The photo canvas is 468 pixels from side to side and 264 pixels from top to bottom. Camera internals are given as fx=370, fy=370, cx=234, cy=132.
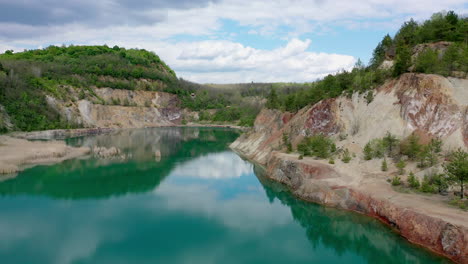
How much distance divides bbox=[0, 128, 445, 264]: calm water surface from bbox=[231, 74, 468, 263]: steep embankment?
1.17 meters

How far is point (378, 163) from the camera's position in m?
33.5

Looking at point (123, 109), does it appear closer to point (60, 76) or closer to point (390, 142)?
point (60, 76)

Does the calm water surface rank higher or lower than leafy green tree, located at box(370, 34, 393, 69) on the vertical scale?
lower

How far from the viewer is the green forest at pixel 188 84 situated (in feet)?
129

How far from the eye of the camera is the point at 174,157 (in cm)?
6194

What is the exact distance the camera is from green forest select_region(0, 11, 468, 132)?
3933cm

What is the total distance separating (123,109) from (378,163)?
101037 mm

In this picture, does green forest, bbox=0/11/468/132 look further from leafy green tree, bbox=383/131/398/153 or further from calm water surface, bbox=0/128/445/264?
calm water surface, bbox=0/128/445/264

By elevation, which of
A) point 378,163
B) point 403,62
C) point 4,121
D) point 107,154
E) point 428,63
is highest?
point 403,62

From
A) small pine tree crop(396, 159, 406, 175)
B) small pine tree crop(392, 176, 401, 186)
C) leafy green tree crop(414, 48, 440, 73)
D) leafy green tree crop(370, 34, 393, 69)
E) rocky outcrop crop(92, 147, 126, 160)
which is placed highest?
leafy green tree crop(370, 34, 393, 69)

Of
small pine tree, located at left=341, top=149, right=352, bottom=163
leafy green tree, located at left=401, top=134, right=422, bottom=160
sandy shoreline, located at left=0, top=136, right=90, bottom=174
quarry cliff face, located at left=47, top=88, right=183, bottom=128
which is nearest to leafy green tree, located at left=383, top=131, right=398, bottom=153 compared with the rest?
leafy green tree, located at left=401, top=134, right=422, bottom=160

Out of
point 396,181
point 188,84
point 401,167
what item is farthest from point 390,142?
point 188,84

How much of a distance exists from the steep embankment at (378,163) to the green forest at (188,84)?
1851 millimetres

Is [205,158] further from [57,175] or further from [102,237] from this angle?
[102,237]
